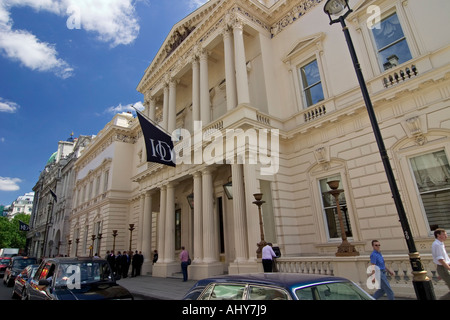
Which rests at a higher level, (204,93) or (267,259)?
(204,93)

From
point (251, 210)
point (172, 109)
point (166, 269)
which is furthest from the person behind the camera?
point (172, 109)

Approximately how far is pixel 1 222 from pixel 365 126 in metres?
85.3

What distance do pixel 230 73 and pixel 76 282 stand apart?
11611mm

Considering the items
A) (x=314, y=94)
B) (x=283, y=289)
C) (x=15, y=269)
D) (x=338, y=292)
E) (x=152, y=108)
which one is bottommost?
(x=338, y=292)

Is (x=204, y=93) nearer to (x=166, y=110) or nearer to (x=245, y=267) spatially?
(x=166, y=110)

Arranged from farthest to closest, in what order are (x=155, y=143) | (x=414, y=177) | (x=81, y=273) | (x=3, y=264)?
1. (x=3, y=264)
2. (x=155, y=143)
3. (x=414, y=177)
4. (x=81, y=273)

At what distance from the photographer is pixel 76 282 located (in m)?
6.66

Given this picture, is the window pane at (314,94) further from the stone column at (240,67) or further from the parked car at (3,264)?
the parked car at (3,264)

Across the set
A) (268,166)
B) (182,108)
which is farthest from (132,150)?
(268,166)


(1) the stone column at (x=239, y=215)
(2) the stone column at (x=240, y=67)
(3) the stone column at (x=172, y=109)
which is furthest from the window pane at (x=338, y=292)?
(3) the stone column at (x=172, y=109)

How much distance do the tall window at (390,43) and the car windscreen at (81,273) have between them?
41.6 feet

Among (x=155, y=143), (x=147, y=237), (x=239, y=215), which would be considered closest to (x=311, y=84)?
(x=239, y=215)
